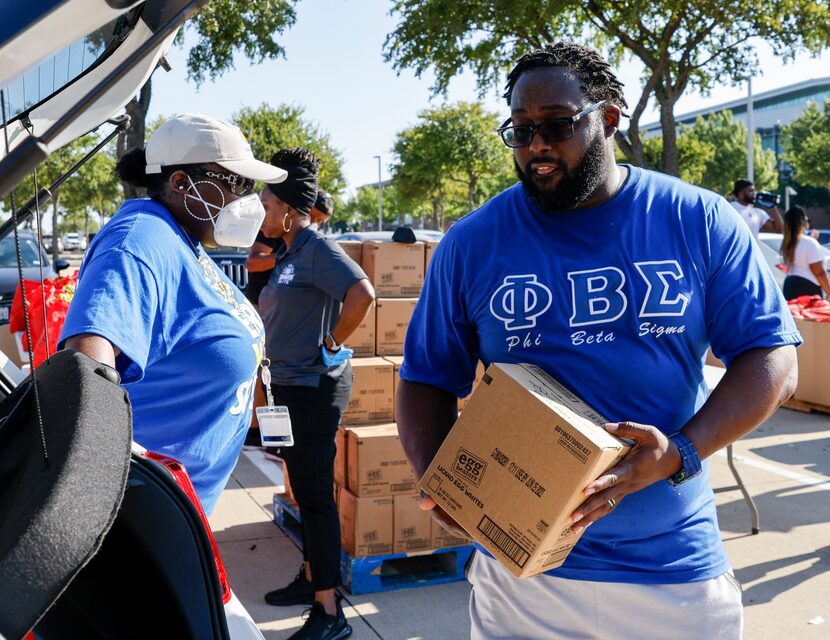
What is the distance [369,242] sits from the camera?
537cm

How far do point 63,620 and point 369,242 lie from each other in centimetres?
391

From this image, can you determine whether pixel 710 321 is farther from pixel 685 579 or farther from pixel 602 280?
pixel 685 579

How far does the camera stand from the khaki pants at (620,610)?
1.88m

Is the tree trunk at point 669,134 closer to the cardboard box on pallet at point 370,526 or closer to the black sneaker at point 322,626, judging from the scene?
the cardboard box on pallet at point 370,526

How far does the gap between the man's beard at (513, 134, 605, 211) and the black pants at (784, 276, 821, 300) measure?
25.5 feet

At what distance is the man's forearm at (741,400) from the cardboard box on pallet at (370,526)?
108 inches

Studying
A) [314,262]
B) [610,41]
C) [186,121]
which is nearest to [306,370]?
[314,262]

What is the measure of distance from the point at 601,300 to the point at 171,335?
39.4 inches

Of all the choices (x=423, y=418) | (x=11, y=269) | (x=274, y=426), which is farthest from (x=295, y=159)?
(x=11, y=269)

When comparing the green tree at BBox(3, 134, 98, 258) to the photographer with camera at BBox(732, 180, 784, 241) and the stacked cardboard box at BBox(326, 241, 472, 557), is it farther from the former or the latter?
the photographer with camera at BBox(732, 180, 784, 241)

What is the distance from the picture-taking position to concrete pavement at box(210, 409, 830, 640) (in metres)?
3.95

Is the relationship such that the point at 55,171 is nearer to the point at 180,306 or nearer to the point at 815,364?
the point at 815,364

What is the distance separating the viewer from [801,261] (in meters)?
8.84

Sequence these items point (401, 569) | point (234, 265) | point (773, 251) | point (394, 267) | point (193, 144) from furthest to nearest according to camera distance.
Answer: point (773, 251), point (234, 265), point (394, 267), point (401, 569), point (193, 144)
